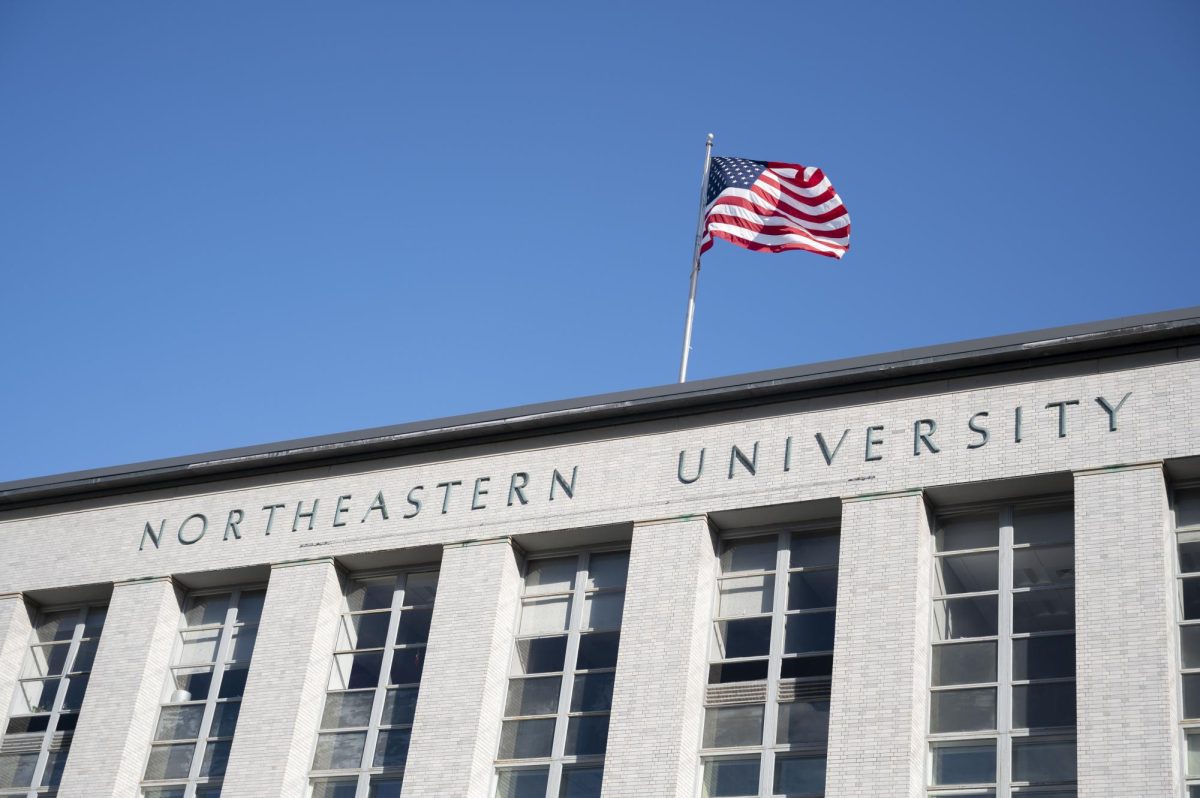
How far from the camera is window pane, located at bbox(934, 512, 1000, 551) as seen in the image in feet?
78.2

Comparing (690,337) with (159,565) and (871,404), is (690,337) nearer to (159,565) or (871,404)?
(871,404)

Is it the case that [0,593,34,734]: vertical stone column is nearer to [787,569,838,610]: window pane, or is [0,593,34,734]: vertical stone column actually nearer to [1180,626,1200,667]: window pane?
[787,569,838,610]: window pane

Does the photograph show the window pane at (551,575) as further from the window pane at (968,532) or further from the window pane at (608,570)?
the window pane at (968,532)

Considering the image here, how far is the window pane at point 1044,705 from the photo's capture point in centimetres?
2173

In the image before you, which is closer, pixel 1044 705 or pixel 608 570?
pixel 1044 705

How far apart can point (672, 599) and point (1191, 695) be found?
714 cm

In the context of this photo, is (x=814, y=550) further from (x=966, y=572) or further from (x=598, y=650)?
(x=598, y=650)

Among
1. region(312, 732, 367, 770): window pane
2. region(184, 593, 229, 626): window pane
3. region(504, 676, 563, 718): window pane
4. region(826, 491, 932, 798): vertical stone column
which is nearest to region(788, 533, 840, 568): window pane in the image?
region(826, 491, 932, 798): vertical stone column

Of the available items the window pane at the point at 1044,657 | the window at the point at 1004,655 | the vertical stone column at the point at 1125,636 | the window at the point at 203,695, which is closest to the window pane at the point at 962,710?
the window at the point at 1004,655

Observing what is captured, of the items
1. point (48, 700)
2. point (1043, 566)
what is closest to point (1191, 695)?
point (1043, 566)

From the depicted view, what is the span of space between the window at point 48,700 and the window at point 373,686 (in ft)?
15.8

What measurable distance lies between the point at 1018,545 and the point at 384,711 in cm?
973

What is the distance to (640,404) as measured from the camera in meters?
26.3

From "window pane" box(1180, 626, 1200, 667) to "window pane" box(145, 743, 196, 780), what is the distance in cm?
1489
